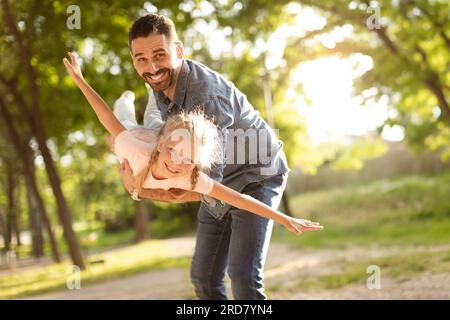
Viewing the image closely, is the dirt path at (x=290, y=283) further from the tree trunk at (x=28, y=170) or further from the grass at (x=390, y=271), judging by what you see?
the tree trunk at (x=28, y=170)

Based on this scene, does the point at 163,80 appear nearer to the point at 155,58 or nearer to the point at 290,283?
the point at 155,58

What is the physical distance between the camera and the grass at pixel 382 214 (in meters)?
14.4

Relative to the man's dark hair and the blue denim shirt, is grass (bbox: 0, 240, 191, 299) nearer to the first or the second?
the blue denim shirt

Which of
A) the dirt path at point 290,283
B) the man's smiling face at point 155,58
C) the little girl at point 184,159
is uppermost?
the man's smiling face at point 155,58

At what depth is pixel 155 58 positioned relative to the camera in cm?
338

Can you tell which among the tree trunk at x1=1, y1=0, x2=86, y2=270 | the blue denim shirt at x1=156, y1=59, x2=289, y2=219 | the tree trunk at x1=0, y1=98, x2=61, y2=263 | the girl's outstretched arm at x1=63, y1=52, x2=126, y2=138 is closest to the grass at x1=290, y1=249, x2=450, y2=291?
the blue denim shirt at x1=156, y1=59, x2=289, y2=219

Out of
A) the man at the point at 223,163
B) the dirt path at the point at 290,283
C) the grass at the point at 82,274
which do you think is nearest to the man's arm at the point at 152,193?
the man at the point at 223,163

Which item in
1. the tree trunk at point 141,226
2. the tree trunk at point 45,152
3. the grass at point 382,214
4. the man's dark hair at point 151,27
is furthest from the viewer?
the tree trunk at point 141,226

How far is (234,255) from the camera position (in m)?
3.51

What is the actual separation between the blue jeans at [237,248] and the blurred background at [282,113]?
301 cm

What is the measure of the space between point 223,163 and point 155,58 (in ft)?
2.27

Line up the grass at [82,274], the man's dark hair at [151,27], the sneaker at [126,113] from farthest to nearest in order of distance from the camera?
1. the grass at [82,274]
2. the sneaker at [126,113]
3. the man's dark hair at [151,27]
